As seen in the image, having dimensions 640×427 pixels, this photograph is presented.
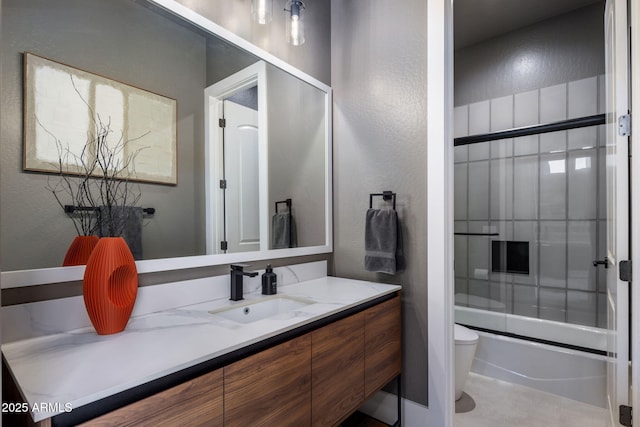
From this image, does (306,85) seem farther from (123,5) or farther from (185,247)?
(185,247)

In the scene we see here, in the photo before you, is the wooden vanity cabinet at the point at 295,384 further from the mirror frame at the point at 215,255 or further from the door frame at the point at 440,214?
the mirror frame at the point at 215,255

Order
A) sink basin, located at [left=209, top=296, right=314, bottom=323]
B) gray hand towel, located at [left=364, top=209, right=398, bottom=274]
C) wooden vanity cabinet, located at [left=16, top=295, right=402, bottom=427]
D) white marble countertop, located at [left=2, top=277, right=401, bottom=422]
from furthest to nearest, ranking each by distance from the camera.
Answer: gray hand towel, located at [left=364, top=209, right=398, bottom=274] < sink basin, located at [left=209, top=296, right=314, bottom=323] < wooden vanity cabinet, located at [left=16, top=295, right=402, bottom=427] < white marble countertop, located at [left=2, top=277, right=401, bottom=422]

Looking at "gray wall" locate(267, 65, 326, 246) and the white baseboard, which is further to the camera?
"gray wall" locate(267, 65, 326, 246)

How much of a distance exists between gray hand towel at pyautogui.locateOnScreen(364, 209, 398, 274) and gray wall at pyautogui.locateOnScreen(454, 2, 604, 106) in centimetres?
179

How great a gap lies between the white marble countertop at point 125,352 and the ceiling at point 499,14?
243 cm

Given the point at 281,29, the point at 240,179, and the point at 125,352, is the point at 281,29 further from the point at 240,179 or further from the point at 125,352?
the point at 125,352

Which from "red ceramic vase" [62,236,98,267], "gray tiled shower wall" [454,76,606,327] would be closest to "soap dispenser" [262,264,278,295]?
"red ceramic vase" [62,236,98,267]

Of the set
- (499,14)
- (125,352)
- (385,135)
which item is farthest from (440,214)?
(499,14)

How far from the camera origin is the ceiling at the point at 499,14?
2289mm

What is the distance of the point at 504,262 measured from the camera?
8.80ft

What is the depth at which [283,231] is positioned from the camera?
177 cm

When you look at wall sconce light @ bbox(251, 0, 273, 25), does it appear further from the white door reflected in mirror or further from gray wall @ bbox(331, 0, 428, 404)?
gray wall @ bbox(331, 0, 428, 404)

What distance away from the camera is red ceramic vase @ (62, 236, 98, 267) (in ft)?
3.29

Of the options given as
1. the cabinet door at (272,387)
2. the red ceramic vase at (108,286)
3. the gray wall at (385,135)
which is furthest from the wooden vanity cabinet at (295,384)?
the red ceramic vase at (108,286)
